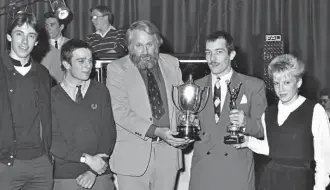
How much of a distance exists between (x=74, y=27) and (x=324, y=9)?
372 cm

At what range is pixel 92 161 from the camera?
125 inches

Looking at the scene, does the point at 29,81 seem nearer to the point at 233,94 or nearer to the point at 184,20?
the point at 233,94

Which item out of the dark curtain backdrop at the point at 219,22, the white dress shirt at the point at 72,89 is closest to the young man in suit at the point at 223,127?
the white dress shirt at the point at 72,89

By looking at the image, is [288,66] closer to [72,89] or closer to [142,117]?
[142,117]

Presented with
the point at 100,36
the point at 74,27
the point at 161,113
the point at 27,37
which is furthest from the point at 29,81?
the point at 74,27

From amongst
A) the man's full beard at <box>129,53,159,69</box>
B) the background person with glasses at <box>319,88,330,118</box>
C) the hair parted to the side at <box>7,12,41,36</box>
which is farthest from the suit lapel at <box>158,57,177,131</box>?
the background person with glasses at <box>319,88,330,118</box>

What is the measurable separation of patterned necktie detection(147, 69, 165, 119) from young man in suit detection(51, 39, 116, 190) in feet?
0.87

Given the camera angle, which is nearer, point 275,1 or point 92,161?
point 92,161

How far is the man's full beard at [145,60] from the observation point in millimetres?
3373

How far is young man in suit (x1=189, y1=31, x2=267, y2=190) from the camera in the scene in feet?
10.6

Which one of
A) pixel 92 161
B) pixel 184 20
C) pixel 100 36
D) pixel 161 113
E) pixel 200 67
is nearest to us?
pixel 92 161

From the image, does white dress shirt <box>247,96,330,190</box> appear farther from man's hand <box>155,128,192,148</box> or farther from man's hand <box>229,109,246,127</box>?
man's hand <box>155,128,192,148</box>

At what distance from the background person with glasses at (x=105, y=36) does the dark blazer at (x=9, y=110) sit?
290 cm

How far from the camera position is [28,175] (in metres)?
2.96
